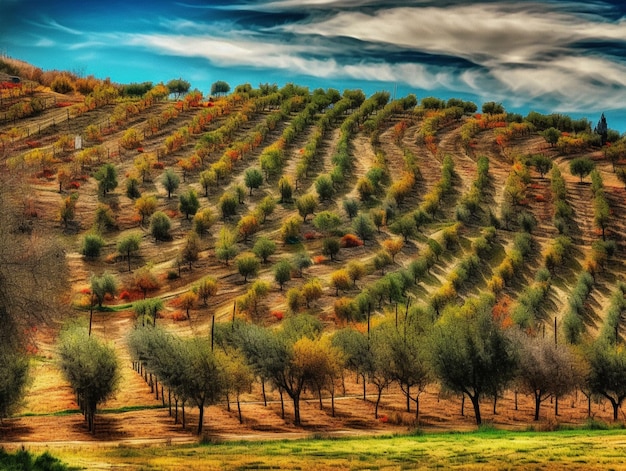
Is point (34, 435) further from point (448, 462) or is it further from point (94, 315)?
point (94, 315)

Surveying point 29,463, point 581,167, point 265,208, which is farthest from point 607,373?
point 581,167

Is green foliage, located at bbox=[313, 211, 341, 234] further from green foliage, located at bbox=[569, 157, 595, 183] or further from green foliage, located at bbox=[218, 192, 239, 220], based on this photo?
green foliage, located at bbox=[569, 157, 595, 183]

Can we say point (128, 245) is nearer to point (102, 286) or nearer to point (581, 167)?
point (102, 286)

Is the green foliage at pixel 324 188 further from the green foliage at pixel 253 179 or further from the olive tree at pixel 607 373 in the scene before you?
the olive tree at pixel 607 373

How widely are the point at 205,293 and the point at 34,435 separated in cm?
4521

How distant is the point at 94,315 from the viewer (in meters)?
90.1

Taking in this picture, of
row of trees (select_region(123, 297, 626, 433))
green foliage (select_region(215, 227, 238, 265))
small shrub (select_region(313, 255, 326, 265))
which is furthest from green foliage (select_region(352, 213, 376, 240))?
row of trees (select_region(123, 297, 626, 433))

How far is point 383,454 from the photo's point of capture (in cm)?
3703

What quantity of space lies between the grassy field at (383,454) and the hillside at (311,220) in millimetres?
10880

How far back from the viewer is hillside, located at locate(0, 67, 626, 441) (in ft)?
215

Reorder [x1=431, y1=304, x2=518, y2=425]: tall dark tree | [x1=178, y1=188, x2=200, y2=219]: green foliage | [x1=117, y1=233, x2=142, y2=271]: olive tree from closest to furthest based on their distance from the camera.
→ [x1=431, y1=304, x2=518, y2=425]: tall dark tree → [x1=117, y1=233, x2=142, y2=271]: olive tree → [x1=178, y1=188, x2=200, y2=219]: green foliage

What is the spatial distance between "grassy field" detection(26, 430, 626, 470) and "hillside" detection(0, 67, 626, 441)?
10880 millimetres

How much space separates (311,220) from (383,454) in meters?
83.8

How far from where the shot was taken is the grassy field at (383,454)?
32.8 metres
